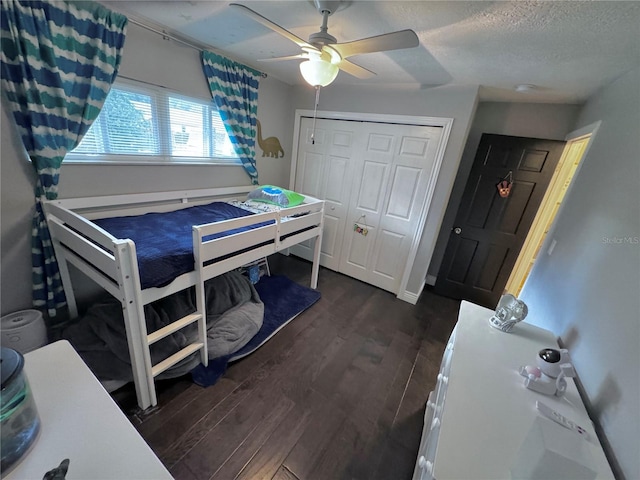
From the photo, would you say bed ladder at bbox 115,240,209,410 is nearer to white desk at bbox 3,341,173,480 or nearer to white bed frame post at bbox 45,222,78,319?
white desk at bbox 3,341,173,480

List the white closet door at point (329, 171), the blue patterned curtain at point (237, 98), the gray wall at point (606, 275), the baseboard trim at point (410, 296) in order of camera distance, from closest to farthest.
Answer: the gray wall at point (606, 275)
the blue patterned curtain at point (237, 98)
the baseboard trim at point (410, 296)
the white closet door at point (329, 171)

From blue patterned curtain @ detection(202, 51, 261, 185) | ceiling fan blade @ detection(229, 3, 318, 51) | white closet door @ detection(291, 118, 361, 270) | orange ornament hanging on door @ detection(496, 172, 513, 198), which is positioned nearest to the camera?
ceiling fan blade @ detection(229, 3, 318, 51)

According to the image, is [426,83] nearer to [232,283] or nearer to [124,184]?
[232,283]

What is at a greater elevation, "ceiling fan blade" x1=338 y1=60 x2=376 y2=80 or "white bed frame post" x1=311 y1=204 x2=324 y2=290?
"ceiling fan blade" x1=338 y1=60 x2=376 y2=80

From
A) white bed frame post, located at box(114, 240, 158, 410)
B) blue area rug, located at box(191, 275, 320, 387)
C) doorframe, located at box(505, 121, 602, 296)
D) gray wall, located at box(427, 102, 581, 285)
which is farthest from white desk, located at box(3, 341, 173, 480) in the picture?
gray wall, located at box(427, 102, 581, 285)

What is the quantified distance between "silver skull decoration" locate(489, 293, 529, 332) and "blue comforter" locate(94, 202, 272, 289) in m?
1.68

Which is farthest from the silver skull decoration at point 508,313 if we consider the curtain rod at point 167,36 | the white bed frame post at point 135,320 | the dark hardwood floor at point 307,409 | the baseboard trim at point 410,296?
the curtain rod at point 167,36

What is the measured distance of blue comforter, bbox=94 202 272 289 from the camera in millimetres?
1384

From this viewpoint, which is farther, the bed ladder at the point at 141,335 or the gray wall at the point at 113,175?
the gray wall at the point at 113,175

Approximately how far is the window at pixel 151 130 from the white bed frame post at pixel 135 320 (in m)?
1.17

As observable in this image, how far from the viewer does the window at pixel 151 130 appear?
1.87m

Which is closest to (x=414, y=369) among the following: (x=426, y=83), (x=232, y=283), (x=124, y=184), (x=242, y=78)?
(x=232, y=283)

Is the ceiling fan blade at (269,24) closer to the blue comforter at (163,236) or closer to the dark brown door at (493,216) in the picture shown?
the blue comforter at (163,236)

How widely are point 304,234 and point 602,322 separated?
2037mm
